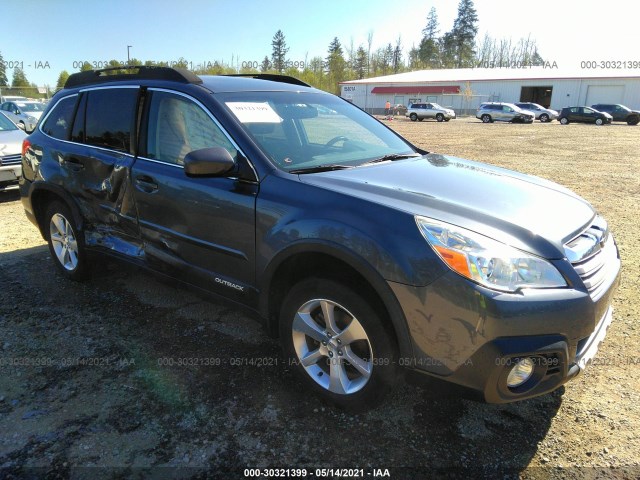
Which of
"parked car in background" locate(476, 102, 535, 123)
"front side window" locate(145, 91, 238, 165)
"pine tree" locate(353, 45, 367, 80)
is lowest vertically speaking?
"front side window" locate(145, 91, 238, 165)

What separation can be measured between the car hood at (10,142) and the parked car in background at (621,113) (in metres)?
40.5

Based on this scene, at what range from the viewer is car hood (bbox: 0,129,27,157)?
788cm

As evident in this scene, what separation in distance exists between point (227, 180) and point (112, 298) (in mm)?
2011

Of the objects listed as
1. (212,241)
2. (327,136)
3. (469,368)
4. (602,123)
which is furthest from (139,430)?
(602,123)

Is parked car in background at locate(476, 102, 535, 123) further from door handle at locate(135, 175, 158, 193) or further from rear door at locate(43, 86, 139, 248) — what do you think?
door handle at locate(135, 175, 158, 193)

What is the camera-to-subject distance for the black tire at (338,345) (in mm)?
2346

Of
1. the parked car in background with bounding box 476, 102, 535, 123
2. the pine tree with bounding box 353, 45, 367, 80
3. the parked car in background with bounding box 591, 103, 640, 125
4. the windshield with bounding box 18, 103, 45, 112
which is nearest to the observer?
the windshield with bounding box 18, 103, 45, 112

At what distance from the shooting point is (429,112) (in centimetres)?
4134

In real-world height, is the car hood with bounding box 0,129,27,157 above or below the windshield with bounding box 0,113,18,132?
below

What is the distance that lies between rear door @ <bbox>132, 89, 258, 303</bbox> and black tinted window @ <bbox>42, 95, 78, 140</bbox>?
122cm

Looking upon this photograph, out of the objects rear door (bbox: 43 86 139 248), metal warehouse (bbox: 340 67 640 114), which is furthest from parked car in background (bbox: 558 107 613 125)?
rear door (bbox: 43 86 139 248)

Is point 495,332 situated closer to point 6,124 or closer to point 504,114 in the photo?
point 6,124

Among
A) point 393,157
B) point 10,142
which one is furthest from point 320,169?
point 10,142

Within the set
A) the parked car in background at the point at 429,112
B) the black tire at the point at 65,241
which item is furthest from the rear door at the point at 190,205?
the parked car in background at the point at 429,112
